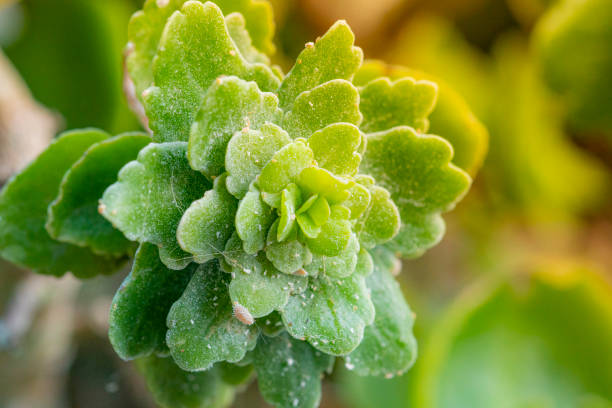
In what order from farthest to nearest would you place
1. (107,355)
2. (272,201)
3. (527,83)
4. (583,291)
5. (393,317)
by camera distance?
1. (527,83)
2. (583,291)
3. (107,355)
4. (393,317)
5. (272,201)

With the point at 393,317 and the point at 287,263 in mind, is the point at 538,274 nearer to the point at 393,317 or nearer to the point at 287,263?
the point at 393,317

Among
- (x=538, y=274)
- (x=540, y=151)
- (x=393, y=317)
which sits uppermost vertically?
(x=393, y=317)

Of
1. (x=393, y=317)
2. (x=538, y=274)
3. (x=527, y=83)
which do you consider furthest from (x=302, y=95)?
(x=527, y=83)

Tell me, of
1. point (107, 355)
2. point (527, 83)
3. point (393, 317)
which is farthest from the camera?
point (527, 83)

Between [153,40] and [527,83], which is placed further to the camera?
[527,83]

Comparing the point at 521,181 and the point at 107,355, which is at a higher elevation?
the point at 521,181

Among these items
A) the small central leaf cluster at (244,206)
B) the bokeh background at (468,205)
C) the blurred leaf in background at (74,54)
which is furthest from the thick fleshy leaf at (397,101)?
the blurred leaf in background at (74,54)

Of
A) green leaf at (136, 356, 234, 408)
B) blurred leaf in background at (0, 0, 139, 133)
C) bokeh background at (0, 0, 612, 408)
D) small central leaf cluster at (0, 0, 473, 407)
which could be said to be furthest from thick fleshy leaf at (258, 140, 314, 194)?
blurred leaf in background at (0, 0, 139, 133)

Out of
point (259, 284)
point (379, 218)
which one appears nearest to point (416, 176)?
point (379, 218)

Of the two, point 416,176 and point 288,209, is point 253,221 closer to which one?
point 288,209
